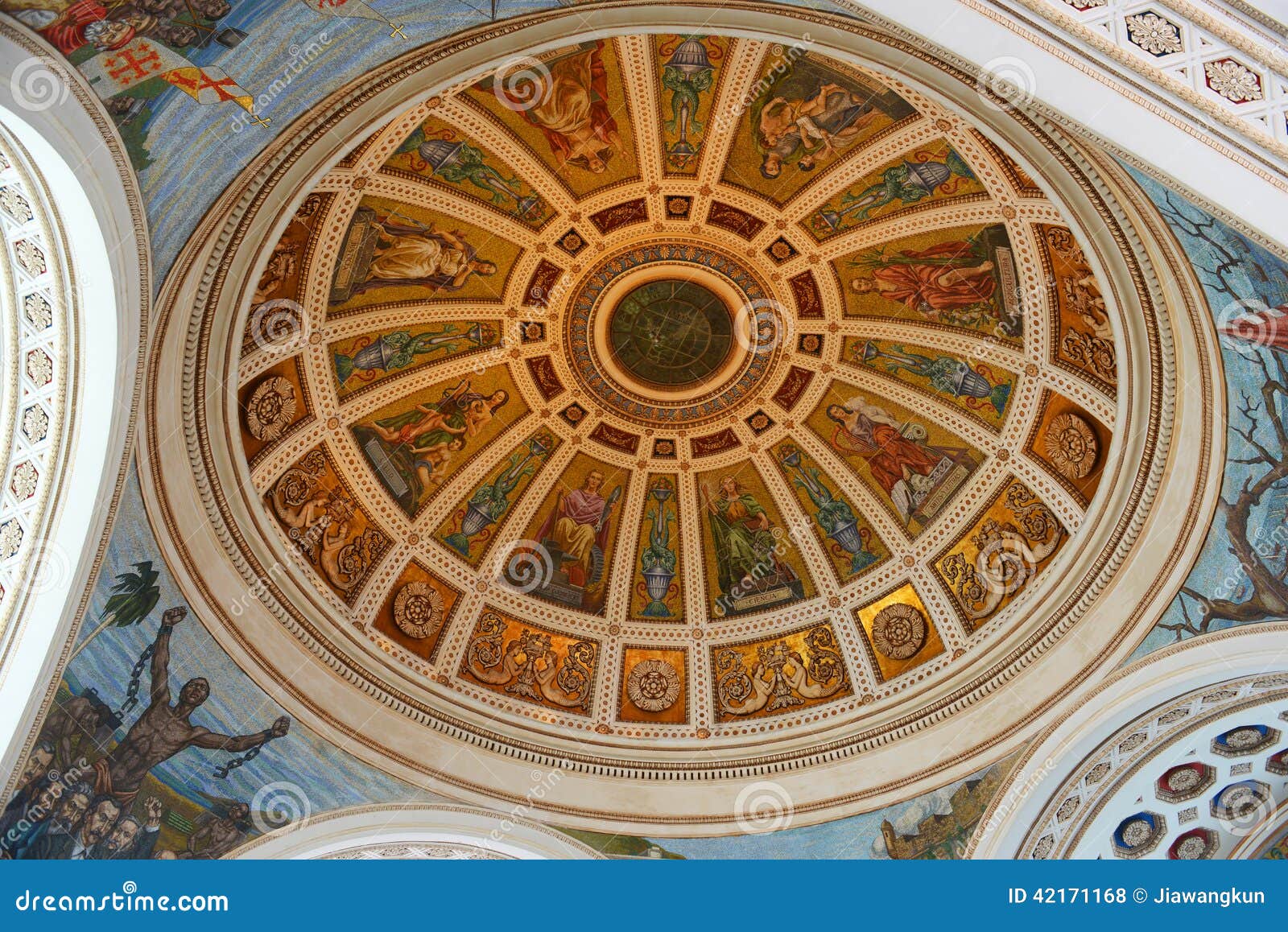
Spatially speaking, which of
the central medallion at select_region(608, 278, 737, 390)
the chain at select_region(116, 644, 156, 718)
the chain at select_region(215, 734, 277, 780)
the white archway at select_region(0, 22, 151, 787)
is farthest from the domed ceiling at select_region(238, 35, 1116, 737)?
the white archway at select_region(0, 22, 151, 787)

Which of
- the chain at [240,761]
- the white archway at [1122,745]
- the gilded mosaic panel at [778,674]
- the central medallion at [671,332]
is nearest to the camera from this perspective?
the white archway at [1122,745]

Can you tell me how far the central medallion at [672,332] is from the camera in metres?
17.2

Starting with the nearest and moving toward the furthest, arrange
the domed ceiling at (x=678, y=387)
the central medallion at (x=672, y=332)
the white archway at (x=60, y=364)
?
the white archway at (x=60, y=364) → the domed ceiling at (x=678, y=387) → the central medallion at (x=672, y=332)

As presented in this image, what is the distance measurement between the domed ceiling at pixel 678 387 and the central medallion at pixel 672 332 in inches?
1.9

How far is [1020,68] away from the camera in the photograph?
24.1 ft

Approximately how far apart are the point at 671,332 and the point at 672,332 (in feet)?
0.10

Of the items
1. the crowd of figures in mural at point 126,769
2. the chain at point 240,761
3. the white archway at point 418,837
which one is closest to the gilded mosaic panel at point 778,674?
the white archway at point 418,837

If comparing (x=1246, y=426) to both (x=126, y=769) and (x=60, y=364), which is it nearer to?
(x=60, y=364)

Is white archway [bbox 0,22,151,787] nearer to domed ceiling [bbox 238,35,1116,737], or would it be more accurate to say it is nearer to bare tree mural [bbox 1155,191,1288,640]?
domed ceiling [bbox 238,35,1116,737]

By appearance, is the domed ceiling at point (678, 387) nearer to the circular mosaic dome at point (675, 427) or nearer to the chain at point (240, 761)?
the circular mosaic dome at point (675, 427)

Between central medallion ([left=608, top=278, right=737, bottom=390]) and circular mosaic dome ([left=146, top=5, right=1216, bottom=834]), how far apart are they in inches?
1.9

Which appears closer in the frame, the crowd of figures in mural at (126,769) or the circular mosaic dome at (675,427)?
the crowd of figures in mural at (126,769)

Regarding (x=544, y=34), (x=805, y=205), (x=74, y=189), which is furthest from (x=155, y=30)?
(x=805, y=205)

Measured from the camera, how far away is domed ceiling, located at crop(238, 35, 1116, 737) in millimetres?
14508
